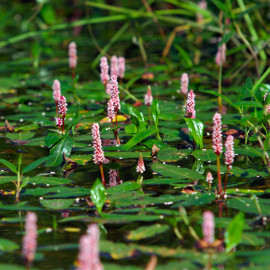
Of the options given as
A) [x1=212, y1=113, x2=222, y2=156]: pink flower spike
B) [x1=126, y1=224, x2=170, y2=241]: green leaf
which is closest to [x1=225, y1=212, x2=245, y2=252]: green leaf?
[x1=126, y1=224, x2=170, y2=241]: green leaf

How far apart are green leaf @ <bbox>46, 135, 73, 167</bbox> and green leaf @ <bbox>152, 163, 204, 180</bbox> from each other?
450mm

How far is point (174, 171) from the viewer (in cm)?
270

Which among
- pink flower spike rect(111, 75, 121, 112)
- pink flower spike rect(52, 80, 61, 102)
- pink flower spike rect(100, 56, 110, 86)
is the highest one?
pink flower spike rect(100, 56, 110, 86)

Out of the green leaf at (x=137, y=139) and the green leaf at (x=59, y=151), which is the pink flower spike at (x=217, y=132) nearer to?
the green leaf at (x=137, y=139)

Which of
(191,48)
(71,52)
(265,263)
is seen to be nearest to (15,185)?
(265,263)

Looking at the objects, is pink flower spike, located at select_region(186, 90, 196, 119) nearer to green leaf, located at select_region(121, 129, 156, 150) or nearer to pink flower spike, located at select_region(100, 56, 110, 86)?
green leaf, located at select_region(121, 129, 156, 150)

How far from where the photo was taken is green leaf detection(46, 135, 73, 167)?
2.87 m

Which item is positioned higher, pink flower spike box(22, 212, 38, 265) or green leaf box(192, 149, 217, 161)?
green leaf box(192, 149, 217, 161)

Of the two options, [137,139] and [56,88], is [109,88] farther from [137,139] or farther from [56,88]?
[137,139]

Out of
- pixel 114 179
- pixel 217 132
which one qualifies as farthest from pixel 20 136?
pixel 217 132

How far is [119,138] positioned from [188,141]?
17.4 inches

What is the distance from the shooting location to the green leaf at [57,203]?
2.29 m

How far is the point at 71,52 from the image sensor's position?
448 centimetres

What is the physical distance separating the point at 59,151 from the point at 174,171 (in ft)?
1.98
